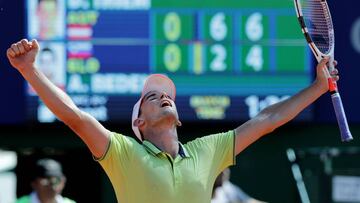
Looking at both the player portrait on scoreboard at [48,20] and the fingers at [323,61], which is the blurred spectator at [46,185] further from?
the fingers at [323,61]

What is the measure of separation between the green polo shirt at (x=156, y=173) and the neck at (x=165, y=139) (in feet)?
0.11

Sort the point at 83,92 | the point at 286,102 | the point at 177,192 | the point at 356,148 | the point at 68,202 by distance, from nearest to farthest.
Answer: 1. the point at 177,192
2. the point at 286,102
3. the point at 68,202
4. the point at 83,92
5. the point at 356,148

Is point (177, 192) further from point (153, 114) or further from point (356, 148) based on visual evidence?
point (356, 148)

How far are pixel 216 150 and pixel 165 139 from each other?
9.1 inches

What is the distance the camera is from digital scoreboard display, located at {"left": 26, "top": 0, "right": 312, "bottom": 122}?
9836 mm

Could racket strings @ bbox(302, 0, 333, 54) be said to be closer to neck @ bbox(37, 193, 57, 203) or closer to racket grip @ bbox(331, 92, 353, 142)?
racket grip @ bbox(331, 92, 353, 142)

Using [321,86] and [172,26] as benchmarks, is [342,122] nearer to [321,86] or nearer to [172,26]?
[321,86]

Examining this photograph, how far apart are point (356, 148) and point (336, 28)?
3.54 ft

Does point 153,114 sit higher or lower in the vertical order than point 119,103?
higher

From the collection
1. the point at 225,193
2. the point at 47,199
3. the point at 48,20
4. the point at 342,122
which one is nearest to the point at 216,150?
the point at 342,122

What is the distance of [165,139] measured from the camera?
510cm

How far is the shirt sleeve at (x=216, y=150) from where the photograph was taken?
16.7 ft

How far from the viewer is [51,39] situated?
387 inches

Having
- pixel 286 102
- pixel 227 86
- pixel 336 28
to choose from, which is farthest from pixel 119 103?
pixel 286 102
